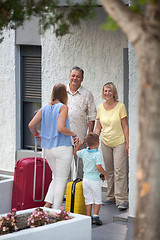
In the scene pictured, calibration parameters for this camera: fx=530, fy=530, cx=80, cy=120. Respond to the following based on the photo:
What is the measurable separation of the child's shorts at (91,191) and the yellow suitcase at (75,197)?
0.24 feet

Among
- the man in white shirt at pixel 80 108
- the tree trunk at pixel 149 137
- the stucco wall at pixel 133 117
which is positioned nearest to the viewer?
the tree trunk at pixel 149 137

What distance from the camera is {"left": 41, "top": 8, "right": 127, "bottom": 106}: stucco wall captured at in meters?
8.73

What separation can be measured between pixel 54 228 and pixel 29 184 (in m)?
1.89

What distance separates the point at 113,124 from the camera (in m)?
7.35

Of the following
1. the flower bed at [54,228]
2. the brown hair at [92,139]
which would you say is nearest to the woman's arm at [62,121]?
the brown hair at [92,139]

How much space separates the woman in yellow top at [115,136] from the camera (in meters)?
7.33

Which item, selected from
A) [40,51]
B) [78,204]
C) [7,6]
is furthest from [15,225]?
[40,51]

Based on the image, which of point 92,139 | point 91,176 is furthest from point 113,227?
point 92,139

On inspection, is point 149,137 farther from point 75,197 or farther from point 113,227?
point 113,227

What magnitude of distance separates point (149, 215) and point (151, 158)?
296mm

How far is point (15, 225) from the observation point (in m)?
5.26

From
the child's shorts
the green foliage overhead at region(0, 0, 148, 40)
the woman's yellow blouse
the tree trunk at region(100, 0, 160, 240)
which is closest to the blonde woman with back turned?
the child's shorts

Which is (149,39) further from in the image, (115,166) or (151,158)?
(115,166)

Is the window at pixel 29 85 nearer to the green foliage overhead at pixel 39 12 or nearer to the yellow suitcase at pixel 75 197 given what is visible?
the yellow suitcase at pixel 75 197
